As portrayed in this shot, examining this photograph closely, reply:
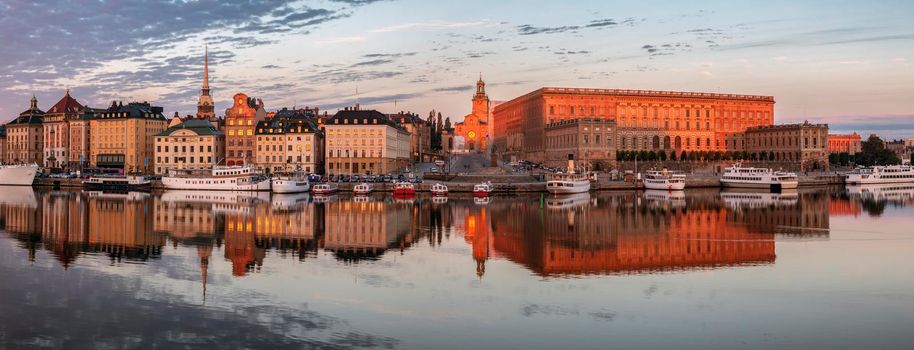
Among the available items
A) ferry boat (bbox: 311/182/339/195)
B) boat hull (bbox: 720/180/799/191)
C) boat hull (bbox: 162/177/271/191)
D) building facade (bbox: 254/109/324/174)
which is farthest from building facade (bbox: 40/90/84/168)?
boat hull (bbox: 720/180/799/191)

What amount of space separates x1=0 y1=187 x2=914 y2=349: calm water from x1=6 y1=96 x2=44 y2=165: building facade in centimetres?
8235

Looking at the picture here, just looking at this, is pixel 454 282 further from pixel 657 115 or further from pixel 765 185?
pixel 657 115

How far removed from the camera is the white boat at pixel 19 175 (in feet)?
263

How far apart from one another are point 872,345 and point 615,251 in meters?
13.0

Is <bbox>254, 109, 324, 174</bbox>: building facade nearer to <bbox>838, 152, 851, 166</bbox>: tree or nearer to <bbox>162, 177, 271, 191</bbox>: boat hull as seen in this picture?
<bbox>162, 177, 271, 191</bbox>: boat hull

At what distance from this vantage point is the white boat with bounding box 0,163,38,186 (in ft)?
263

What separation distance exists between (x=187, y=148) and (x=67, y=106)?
108 feet

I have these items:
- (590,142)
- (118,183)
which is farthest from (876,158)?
(118,183)

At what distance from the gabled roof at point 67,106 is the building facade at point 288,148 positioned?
132ft

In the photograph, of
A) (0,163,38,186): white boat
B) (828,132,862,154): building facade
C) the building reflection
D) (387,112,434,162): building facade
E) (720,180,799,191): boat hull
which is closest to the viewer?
the building reflection

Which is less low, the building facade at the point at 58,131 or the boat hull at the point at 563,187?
the building facade at the point at 58,131

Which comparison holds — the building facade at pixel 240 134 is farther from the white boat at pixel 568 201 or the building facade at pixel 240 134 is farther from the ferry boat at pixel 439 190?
the white boat at pixel 568 201

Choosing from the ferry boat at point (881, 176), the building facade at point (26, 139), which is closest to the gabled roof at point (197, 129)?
the building facade at point (26, 139)

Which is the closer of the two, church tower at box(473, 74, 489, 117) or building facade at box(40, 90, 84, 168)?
building facade at box(40, 90, 84, 168)
